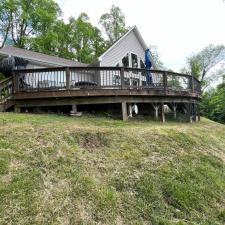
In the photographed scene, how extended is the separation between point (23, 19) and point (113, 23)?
11.5 m

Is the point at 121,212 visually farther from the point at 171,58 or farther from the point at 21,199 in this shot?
the point at 171,58

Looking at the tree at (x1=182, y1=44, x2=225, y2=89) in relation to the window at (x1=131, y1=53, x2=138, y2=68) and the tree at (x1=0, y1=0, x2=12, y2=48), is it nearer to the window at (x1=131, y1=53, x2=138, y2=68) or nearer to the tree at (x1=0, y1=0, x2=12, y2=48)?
the window at (x1=131, y1=53, x2=138, y2=68)

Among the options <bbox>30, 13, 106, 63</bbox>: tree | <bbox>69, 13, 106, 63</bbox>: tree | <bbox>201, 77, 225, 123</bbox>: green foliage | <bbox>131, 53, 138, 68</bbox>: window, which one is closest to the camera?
<bbox>131, 53, 138, 68</bbox>: window

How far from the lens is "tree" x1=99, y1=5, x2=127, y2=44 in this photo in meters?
36.1

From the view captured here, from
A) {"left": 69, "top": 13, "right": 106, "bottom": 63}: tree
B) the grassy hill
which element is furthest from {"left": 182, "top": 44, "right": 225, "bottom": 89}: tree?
the grassy hill

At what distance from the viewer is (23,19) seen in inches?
1178

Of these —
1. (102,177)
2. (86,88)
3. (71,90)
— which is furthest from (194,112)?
(102,177)

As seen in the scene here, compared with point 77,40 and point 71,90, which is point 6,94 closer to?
A: point 71,90

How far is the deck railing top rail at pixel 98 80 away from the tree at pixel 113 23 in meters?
24.6

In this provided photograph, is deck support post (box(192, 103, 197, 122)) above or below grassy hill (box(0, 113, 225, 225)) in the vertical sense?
above

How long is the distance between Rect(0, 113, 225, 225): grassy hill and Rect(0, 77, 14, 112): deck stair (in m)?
2.31

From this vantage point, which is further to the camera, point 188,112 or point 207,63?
point 207,63

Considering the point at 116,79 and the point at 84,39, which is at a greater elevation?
the point at 84,39

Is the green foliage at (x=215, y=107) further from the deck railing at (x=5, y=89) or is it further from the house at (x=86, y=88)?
the deck railing at (x=5, y=89)
